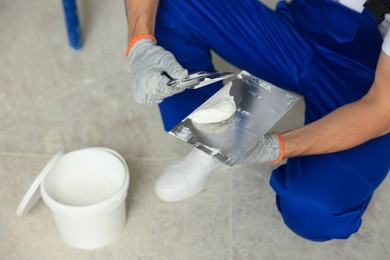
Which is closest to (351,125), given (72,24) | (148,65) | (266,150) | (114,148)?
(266,150)

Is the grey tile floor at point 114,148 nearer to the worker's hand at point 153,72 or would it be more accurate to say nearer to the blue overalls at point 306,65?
the blue overalls at point 306,65

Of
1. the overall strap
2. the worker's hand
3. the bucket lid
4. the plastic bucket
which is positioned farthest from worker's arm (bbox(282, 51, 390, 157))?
the bucket lid

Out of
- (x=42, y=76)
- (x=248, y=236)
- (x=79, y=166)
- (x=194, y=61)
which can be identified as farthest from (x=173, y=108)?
(x=42, y=76)

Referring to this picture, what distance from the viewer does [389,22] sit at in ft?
4.14

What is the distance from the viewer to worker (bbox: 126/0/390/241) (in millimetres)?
1179

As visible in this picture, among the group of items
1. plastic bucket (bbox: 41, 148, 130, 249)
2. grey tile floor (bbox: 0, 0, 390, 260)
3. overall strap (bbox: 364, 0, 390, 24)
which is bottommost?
grey tile floor (bbox: 0, 0, 390, 260)

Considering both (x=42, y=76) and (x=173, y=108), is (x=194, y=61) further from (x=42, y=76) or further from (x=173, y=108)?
(x=42, y=76)

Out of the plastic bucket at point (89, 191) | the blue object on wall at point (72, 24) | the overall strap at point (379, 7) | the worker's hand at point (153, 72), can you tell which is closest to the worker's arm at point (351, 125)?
the overall strap at point (379, 7)

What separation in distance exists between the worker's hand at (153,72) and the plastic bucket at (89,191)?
0.22m

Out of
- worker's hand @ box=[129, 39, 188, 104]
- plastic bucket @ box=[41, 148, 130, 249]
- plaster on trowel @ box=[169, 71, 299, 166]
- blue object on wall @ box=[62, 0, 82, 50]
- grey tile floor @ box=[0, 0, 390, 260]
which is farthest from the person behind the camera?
blue object on wall @ box=[62, 0, 82, 50]

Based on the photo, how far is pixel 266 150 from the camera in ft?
3.70

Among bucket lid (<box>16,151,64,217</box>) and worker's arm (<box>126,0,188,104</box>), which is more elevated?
worker's arm (<box>126,0,188,104</box>)

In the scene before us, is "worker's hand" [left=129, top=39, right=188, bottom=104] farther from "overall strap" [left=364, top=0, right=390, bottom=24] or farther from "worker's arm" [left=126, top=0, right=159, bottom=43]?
"overall strap" [left=364, top=0, right=390, bottom=24]

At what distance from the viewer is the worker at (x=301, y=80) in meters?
1.18
